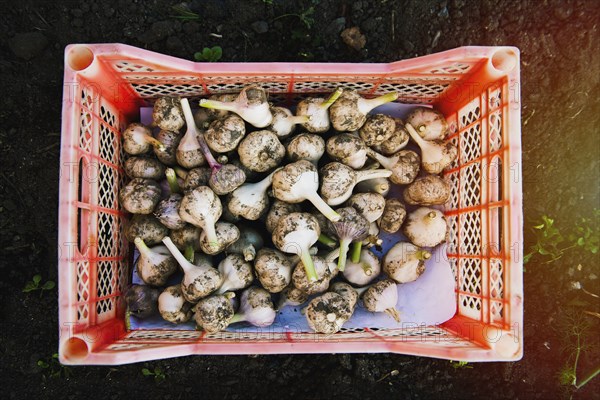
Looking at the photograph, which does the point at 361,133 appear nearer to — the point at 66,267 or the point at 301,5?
the point at 301,5

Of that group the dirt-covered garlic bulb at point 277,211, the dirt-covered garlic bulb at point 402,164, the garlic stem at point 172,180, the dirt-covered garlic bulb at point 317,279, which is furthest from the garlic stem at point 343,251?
the garlic stem at point 172,180

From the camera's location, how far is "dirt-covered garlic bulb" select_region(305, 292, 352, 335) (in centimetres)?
128

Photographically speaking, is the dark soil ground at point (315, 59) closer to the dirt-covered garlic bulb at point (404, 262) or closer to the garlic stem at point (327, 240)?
the dirt-covered garlic bulb at point (404, 262)

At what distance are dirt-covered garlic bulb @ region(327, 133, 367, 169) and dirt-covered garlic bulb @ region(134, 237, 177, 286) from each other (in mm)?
525

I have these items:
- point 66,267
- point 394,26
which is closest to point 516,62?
point 394,26

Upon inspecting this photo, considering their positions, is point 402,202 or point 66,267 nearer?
point 66,267

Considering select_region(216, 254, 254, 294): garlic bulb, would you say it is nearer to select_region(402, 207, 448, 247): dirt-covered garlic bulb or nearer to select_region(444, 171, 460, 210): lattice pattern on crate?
select_region(402, 207, 448, 247): dirt-covered garlic bulb

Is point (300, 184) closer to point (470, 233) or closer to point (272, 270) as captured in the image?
point (272, 270)

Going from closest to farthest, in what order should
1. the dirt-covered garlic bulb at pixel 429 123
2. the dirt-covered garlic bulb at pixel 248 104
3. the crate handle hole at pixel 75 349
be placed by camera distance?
the crate handle hole at pixel 75 349
the dirt-covered garlic bulb at pixel 248 104
the dirt-covered garlic bulb at pixel 429 123

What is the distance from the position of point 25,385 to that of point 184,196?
95cm

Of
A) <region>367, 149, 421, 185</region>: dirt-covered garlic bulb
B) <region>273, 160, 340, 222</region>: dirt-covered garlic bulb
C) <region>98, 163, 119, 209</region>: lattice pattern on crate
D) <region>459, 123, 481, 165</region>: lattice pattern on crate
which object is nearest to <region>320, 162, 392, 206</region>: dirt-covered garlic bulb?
<region>273, 160, 340, 222</region>: dirt-covered garlic bulb

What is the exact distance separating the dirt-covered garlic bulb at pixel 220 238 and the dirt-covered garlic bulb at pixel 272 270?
0.09 meters

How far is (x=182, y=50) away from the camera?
1.66 m

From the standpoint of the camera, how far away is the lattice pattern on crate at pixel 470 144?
1383 millimetres
